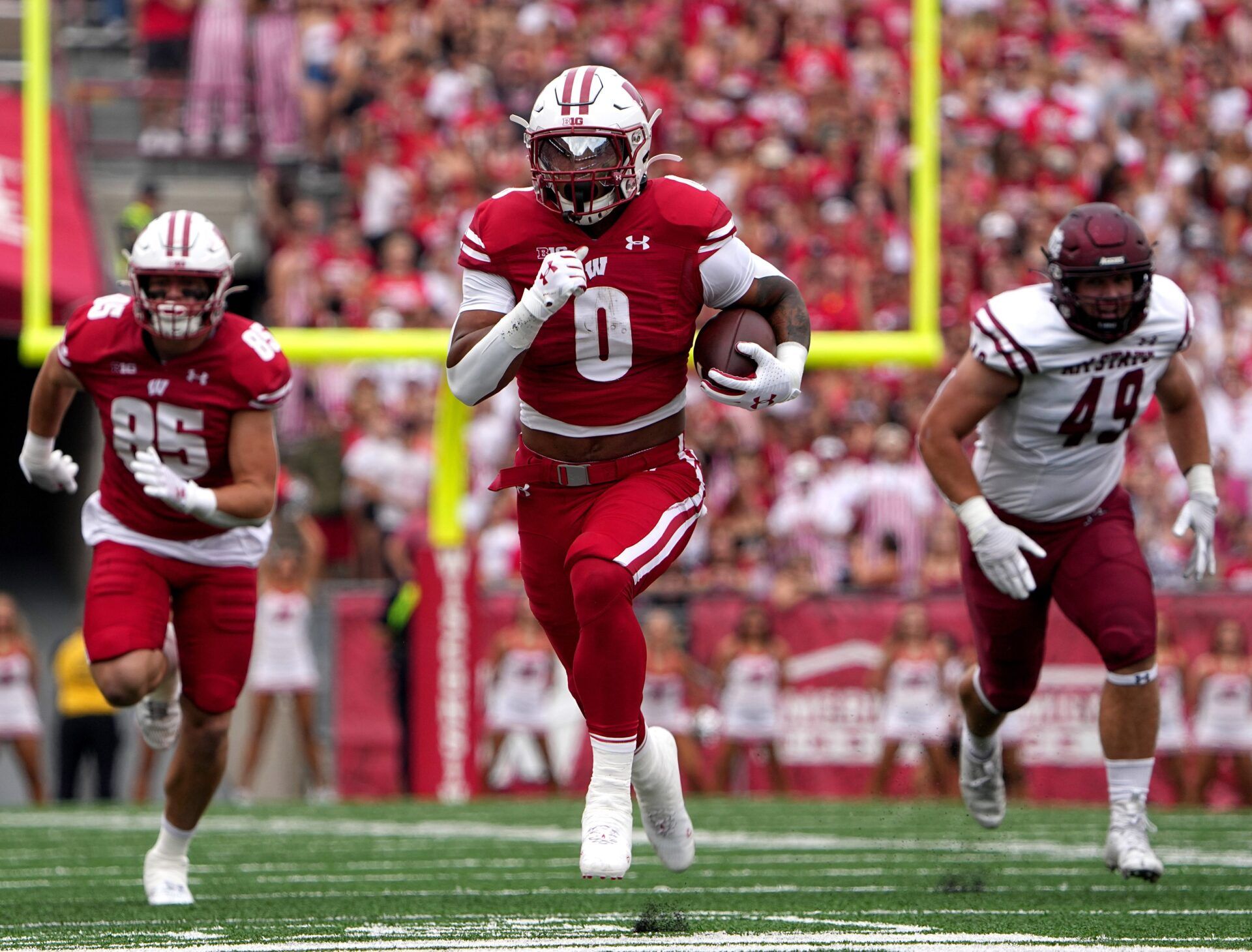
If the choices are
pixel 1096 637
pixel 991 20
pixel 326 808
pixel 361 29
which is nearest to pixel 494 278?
pixel 1096 637

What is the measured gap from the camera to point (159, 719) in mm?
5941

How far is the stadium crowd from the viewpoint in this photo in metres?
11.9

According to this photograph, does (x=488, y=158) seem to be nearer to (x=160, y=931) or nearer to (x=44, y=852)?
(x=44, y=852)

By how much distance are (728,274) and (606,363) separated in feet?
1.13

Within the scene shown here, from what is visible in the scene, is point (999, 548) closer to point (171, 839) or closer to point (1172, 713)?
point (171, 839)

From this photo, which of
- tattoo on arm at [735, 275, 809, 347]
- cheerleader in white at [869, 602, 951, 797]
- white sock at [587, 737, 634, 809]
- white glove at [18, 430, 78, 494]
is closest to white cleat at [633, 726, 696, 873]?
white sock at [587, 737, 634, 809]

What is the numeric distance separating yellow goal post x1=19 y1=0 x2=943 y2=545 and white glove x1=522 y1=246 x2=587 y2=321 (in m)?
5.58

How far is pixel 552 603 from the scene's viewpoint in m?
5.11

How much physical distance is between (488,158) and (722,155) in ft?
4.42

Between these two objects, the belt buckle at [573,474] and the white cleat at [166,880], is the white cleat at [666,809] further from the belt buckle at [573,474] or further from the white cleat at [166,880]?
the white cleat at [166,880]

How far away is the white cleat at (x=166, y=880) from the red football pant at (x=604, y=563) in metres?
1.19

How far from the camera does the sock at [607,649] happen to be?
15.6ft

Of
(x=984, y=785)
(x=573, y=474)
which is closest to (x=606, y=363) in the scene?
(x=573, y=474)

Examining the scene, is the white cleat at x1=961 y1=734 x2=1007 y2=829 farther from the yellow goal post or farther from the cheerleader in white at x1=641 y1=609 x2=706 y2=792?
the cheerleader in white at x1=641 y1=609 x2=706 y2=792
